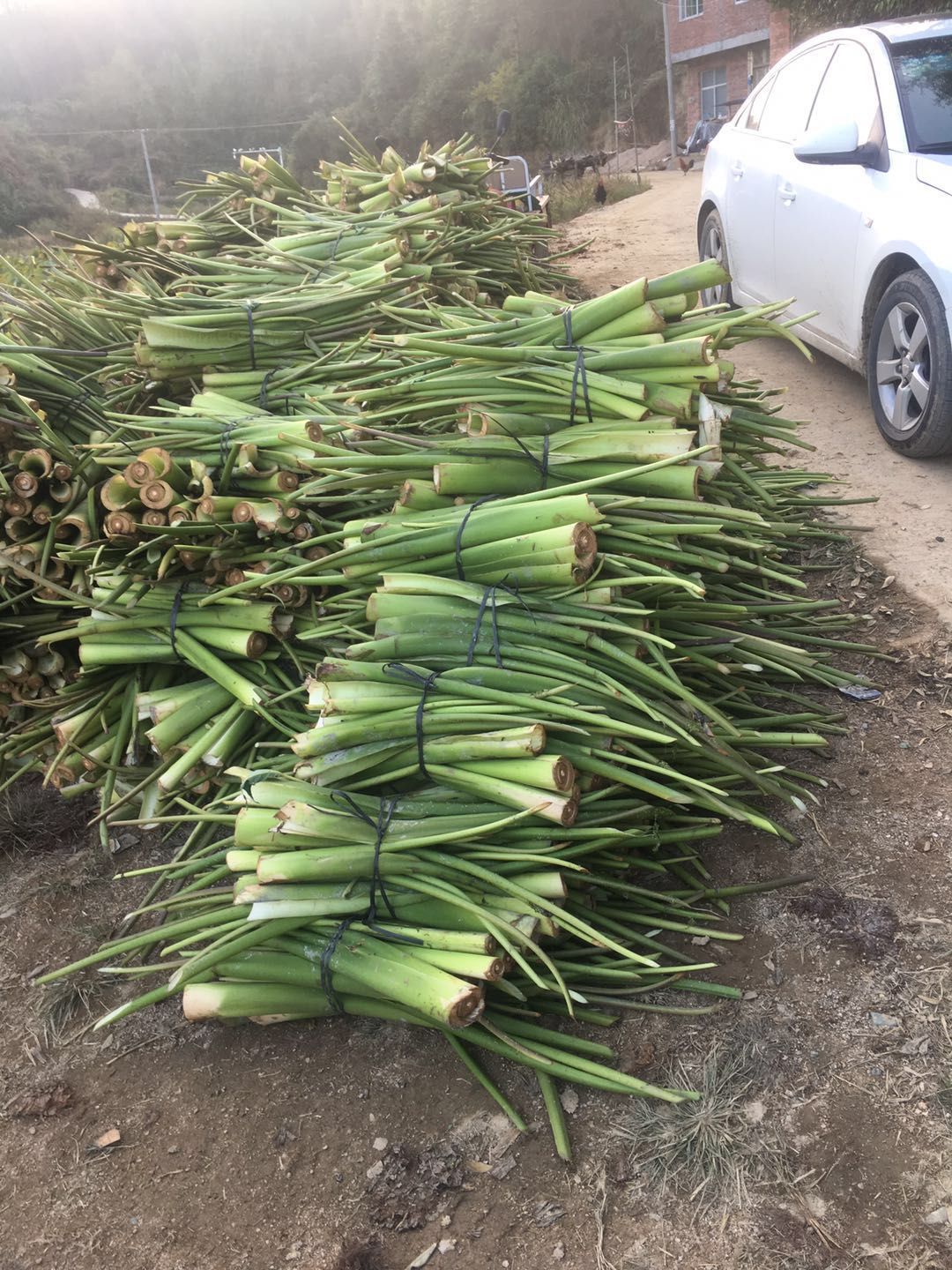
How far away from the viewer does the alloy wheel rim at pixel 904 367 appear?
411 cm

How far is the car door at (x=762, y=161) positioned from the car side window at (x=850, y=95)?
5.1 inches

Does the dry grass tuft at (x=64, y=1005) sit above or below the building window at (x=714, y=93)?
below

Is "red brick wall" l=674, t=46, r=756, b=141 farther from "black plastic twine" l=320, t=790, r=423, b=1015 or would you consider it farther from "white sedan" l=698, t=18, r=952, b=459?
"black plastic twine" l=320, t=790, r=423, b=1015

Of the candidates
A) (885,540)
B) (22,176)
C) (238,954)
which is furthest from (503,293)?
(22,176)

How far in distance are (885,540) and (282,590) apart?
2557 millimetres

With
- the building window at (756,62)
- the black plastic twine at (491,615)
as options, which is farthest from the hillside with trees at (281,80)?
the black plastic twine at (491,615)

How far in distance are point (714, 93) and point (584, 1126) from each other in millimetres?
37895

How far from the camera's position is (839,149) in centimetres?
437

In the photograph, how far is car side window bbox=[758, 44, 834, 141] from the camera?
515 cm

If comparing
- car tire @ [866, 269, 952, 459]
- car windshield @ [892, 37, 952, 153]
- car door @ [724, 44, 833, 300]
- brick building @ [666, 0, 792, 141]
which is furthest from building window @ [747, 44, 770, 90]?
car tire @ [866, 269, 952, 459]

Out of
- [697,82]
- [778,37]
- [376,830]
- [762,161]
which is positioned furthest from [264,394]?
[697,82]

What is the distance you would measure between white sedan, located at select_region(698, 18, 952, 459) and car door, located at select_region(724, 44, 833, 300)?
2 cm

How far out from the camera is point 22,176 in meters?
41.7

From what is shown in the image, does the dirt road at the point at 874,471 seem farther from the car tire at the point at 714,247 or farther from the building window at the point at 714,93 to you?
the building window at the point at 714,93
